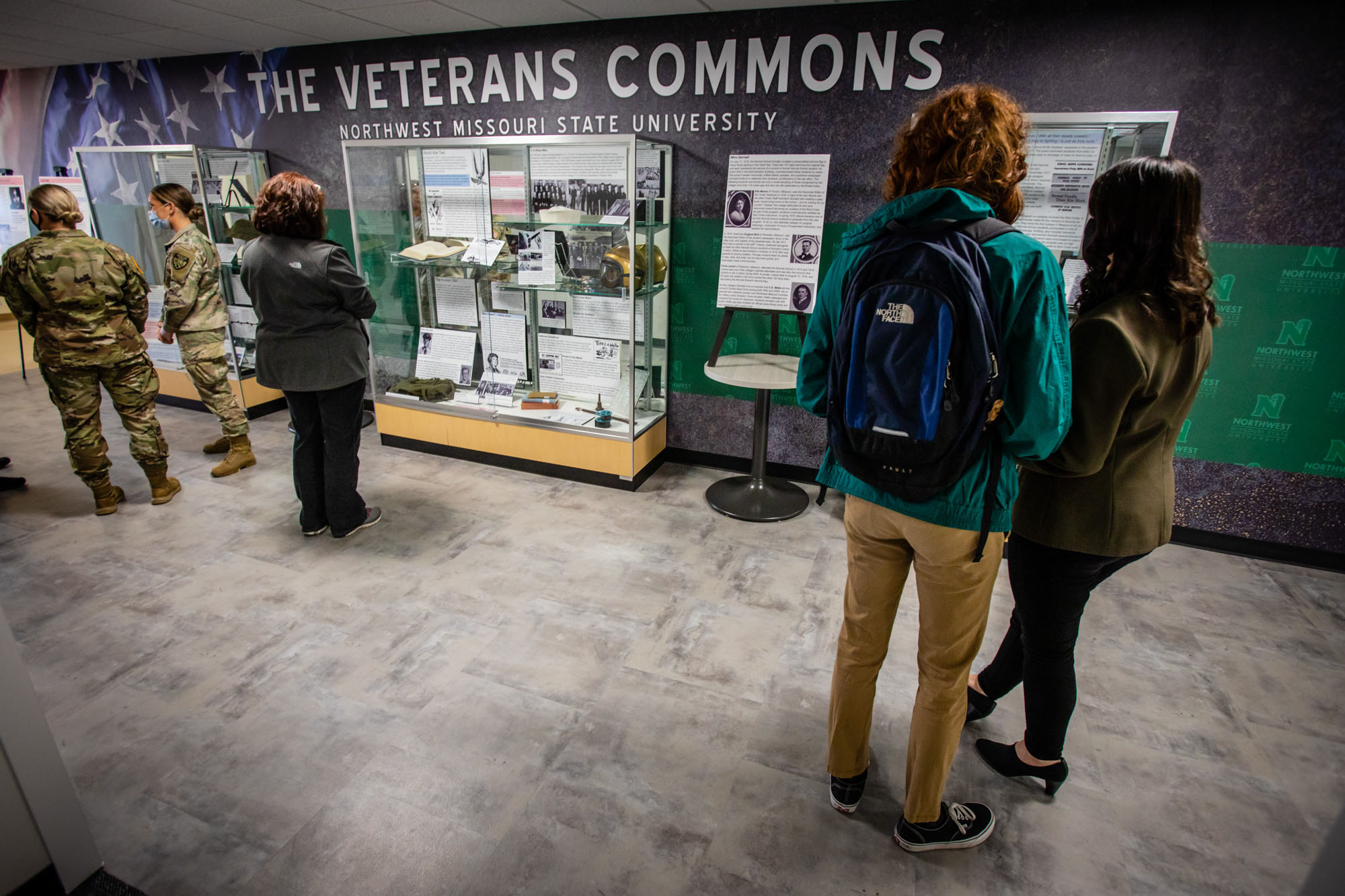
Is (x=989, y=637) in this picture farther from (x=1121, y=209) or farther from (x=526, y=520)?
(x=526, y=520)

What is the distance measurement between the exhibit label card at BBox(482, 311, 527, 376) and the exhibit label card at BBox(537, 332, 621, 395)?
11 centimetres

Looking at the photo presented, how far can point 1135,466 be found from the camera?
1488 millimetres

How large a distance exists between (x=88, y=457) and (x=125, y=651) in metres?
1.55

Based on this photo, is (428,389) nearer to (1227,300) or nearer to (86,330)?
(86,330)

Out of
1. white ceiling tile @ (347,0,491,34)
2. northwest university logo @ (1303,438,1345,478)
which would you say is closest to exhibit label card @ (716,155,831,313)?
white ceiling tile @ (347,0,491,34)

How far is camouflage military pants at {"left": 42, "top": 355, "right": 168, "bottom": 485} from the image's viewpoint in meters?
3.31

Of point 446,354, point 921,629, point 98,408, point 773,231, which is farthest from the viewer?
point 446,354

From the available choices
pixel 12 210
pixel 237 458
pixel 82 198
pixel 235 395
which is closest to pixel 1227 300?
pixel 237 458

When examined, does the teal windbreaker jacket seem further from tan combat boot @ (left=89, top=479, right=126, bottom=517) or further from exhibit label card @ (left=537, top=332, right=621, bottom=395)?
tan combat boot @ (left=89, top=479, right=126, bottom=517)

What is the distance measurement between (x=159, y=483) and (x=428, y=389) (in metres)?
1.47

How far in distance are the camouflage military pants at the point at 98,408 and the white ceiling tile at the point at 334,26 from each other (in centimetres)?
198

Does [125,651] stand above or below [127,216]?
below

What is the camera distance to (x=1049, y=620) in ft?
5.41

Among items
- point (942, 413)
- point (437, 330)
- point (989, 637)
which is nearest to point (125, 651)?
point (437, 330)
